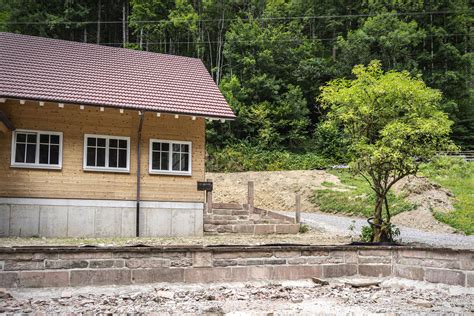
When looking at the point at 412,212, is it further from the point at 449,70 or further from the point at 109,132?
the point at 449,70

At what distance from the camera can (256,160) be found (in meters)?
37.0

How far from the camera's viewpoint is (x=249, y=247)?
328 inches

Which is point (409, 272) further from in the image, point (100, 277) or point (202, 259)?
point (100, 277)

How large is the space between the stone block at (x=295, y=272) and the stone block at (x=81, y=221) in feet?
32.3

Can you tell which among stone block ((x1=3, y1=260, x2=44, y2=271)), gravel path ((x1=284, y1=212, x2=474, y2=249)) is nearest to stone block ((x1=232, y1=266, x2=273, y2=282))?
stone block ((x1=3, y1=260, x2=44, y2=271))

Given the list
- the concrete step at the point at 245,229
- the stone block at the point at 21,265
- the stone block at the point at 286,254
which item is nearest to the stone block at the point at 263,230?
the concrete step at the point at 245,229

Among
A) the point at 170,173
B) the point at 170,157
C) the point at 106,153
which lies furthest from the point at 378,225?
the point at 106,153

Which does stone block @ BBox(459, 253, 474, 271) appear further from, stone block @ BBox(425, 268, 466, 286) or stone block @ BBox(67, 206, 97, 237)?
stone block @ BBox(67, 206, 97, 237)

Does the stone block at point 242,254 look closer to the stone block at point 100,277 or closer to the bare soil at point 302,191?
the stone block at point 100,277

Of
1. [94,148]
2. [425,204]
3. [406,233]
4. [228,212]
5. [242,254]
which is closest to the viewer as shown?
[242,254]

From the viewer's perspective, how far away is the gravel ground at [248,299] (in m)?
6.67

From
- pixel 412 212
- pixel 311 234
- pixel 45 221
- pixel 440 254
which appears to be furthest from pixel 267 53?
pixel 440 254

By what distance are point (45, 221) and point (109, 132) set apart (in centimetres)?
356

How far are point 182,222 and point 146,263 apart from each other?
10164 mm
